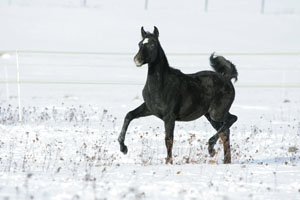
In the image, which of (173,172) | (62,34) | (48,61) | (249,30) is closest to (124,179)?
(173,172)

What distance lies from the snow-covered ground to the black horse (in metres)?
0.54

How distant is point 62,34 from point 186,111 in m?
31.2

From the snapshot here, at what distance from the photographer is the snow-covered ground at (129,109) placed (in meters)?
5.29

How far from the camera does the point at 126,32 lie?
3891cm

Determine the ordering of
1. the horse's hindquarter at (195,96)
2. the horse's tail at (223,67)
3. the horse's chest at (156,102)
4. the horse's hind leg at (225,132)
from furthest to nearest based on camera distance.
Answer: the horse's tail at (223,67) → the horse's hind leg at (225,132) → the horse's hindquarter at (195,96) → the horse's chest at (156,102)

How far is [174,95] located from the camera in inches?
270

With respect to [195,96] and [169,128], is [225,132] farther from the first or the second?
[169,128]

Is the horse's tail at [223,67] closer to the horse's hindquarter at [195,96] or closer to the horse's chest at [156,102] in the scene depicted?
the horse's hindquarter at [195,96]

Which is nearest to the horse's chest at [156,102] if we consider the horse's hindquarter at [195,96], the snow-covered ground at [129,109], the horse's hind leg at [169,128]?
the horse's hind leg at [169,128]

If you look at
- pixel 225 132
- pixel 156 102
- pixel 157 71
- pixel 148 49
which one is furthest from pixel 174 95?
pixel 225 132

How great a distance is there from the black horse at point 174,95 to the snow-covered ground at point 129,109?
1.76ft

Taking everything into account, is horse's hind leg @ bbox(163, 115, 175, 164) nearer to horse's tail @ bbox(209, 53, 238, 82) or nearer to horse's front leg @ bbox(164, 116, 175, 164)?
horse's front leg @ bbox(164, 116, 175, 164)

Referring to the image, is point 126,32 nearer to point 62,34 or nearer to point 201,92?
point 62,34

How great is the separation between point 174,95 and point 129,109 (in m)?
7.70
